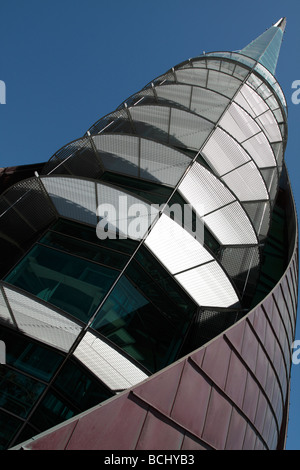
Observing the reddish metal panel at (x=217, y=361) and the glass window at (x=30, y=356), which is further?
the reddish metal panel at (x=217, y=361)

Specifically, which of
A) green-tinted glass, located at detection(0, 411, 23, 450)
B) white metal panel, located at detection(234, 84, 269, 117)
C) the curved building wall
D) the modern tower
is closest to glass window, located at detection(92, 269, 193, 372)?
the modern tower

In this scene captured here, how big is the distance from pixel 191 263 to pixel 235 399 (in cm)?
402

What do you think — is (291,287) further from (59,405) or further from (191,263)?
(59,405)

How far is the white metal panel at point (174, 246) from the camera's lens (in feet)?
34.2

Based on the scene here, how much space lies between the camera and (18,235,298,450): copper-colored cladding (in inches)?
243

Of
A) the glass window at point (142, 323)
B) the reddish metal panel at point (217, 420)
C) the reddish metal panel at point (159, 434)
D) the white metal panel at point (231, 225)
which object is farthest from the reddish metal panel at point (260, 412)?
the white metal panel at point (231, 225)

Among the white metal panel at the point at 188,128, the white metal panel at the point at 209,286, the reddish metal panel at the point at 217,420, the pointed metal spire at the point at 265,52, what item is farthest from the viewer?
the pointed metal spire at the point at 265,52

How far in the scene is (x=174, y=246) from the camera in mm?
10750

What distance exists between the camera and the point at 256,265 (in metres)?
13.2

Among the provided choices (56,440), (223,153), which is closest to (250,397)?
(56,440)

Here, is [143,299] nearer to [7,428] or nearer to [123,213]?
[123,213]

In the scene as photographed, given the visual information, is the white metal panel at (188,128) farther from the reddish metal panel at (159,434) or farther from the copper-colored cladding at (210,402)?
the reddish metal panel at (159,434)

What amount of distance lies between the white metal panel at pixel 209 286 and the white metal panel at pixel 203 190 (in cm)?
271

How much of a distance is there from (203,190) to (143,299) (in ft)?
15.7
